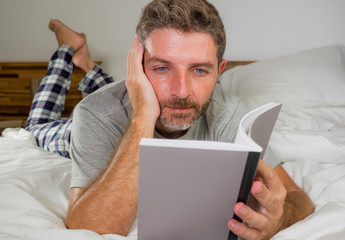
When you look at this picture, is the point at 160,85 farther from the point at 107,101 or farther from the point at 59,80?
the point at 59,80

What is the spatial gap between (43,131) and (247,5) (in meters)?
1.45

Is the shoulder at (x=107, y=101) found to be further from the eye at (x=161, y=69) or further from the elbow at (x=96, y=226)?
the elbow at (x=96, y=226)

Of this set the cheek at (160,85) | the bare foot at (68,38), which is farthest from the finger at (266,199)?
the bare foot at (68,38)

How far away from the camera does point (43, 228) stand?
2.18 feet

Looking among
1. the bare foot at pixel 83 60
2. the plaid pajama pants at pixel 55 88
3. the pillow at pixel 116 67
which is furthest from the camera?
the pillow at pixel 116 67

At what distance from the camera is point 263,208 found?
22.3 inches

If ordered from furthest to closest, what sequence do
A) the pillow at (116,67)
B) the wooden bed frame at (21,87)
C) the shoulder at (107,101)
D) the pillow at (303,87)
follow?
the wooden bed frame at (21,87), the pillow at (116,67), the pillow at (303,87), the shoulder at (107,101)

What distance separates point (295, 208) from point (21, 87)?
229 cm

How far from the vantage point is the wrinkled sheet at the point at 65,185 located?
24.1 inches

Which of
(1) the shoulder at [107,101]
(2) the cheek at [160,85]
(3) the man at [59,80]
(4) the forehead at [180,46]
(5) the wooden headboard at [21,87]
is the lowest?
(5) the wooden headboard at [21,87]

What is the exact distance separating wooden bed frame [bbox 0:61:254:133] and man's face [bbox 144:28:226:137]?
1584mm

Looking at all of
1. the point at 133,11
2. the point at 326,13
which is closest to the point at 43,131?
the point at 133,11

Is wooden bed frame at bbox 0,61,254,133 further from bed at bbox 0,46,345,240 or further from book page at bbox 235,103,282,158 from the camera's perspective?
book page at bbox 235,103,282,158

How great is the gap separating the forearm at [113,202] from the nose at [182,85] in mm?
190
